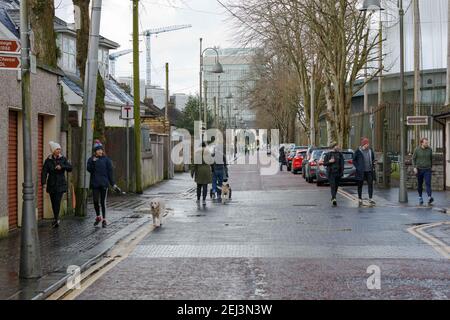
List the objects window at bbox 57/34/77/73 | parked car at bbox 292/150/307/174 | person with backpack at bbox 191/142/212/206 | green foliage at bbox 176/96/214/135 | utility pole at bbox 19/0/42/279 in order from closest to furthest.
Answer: utility pole at bbox 19/0/42/279 → person with backpack at bbox 191/142/212/206 → window at bbox 57/34/77/73 → parked car at bbox 292/150/307/174 → green foliage at bbox 176/96/214/135

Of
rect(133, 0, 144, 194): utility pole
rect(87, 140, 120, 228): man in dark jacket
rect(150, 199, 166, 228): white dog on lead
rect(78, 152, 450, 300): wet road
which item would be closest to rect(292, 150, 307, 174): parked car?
rect(133, 0, 144, 194): utility pole

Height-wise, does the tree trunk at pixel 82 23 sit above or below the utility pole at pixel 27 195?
above

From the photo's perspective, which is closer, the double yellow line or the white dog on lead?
the double yellow line

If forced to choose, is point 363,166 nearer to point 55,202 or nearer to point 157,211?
point 157,211

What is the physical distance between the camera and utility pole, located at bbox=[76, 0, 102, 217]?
61.2 feet

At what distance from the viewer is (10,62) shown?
10461 mm

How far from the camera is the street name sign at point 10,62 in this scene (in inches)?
410

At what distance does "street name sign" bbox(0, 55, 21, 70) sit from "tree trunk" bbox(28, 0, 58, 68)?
9262 mm

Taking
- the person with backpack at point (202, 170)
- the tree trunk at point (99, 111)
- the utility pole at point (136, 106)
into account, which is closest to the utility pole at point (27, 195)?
the person with backpack at point (202, 170)

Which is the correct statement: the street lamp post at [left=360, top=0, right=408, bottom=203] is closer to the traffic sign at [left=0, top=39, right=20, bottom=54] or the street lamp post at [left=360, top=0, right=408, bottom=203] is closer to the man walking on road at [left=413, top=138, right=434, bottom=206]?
the man walking on road at [left=413, top=138, right=434, bottom=206]

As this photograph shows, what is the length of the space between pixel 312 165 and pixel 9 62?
85.8 ft

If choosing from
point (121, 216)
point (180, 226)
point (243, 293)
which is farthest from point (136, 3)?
point (243, 293)

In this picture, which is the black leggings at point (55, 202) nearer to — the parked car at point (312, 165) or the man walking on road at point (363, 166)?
the man walking on road at point (363, 166)
